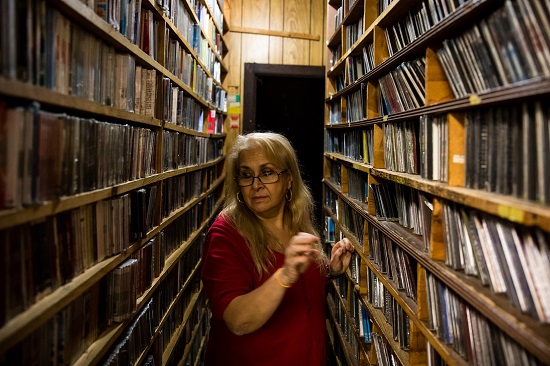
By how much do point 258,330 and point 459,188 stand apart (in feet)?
2.57

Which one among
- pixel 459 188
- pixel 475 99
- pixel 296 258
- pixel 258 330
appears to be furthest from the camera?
pixel 258 330

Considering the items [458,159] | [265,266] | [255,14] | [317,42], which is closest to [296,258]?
[265,266]

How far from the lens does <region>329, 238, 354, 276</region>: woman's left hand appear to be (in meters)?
1.65

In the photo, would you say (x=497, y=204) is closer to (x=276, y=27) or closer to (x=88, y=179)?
(x=88, y=179)

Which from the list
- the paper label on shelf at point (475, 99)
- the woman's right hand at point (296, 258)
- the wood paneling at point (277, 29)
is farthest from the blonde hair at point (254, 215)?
the wood paneling at point (277, 29)

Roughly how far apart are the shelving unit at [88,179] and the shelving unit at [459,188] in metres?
0.93

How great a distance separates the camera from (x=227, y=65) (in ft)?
15.9

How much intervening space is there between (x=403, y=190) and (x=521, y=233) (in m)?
0.82

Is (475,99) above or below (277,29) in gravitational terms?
below

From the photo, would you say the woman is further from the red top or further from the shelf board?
the shelf board

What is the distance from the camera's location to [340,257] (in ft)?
5.49

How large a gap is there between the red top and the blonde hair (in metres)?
0.03

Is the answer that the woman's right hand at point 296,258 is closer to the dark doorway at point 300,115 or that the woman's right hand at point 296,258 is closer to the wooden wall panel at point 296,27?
the wooden wall panel at point 296,27

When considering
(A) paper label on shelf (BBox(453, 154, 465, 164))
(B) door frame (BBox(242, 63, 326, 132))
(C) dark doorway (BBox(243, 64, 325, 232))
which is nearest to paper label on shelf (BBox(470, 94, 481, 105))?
(A) paper label on shelf (BBox(453, 154, 465, 164))
